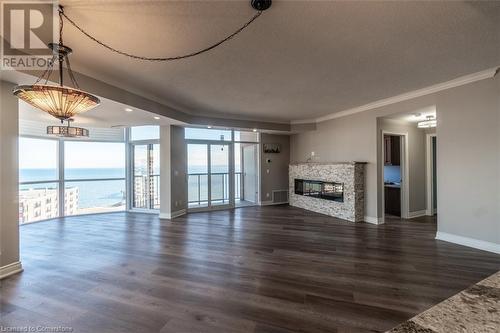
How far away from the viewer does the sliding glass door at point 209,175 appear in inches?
274

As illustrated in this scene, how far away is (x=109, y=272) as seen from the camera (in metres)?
3.06

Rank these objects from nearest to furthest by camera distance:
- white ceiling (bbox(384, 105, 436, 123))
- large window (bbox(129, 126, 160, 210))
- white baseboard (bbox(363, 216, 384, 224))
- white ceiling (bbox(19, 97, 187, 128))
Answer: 1. white ceiling (bbox(19, 97, 187, 128))
2. white ceiling (bbox(384, 105, 436, 123))
3. white baseboard (bbox(363, 216, 384, 224))
4. large window (bbox(129, 126, 160, 210))

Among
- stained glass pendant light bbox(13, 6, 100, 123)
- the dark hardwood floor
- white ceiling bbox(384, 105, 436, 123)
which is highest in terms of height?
white ceiling bbox(384, 105, 436, 123)

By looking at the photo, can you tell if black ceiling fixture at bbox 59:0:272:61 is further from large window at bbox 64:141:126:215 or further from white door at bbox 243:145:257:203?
white door at bbox 243:145:257:203

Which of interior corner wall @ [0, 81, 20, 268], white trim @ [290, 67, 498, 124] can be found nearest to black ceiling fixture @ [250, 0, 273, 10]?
interior corner wall @ [0, 81, 20, 268]

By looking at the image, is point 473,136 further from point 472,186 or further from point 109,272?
point 109,272

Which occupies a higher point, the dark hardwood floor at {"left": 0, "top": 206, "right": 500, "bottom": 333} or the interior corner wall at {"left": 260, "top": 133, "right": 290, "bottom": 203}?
the interior corner wall at {"left": 260, "top": 133, "right": 290, "bottom": 203}

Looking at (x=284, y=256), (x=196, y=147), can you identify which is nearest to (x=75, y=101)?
(x=284, y=256)

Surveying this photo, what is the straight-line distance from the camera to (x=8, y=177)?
303 cm

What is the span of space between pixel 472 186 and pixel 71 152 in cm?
913

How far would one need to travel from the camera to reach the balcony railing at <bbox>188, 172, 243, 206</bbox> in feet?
22.9

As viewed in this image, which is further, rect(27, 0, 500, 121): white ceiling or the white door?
the white door

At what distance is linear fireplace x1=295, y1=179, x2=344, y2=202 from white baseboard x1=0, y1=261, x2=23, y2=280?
6268mm

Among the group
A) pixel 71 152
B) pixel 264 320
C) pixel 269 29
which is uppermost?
pixel 269 29
